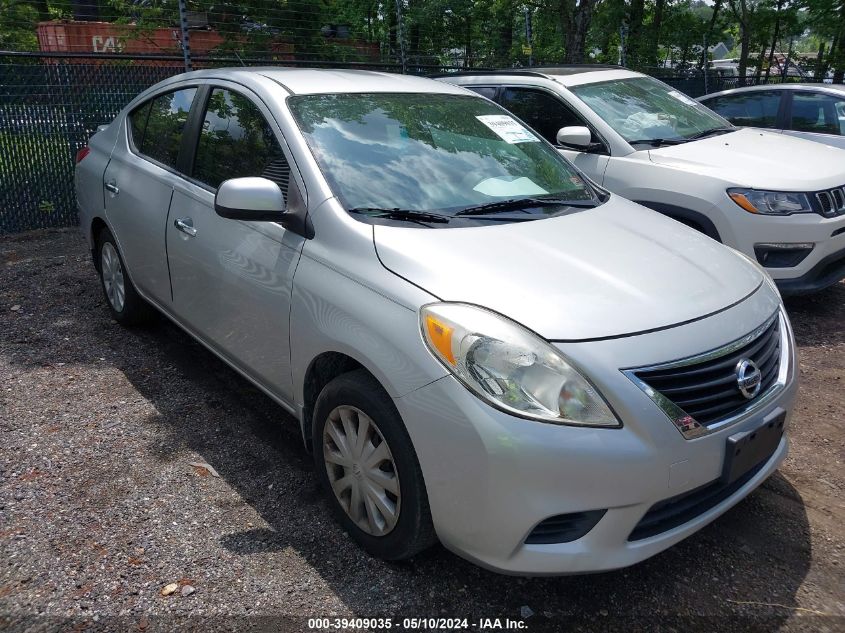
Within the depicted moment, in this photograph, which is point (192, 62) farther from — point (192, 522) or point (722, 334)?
point (722, 334)

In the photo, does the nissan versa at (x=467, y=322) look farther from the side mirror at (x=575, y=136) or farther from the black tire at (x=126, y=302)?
the side mirror at (x=575, y=136)

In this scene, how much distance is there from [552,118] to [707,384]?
415 cm

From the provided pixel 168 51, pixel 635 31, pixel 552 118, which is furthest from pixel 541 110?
pixel 635 31

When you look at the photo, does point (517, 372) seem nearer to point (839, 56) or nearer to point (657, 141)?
point (657, 141)

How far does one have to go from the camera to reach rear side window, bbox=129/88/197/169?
4121mm

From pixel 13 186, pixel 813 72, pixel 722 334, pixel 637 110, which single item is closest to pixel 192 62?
pixel 13 186

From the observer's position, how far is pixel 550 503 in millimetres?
2205

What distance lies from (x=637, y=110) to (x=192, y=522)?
493cm

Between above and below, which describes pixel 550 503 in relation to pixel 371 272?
below

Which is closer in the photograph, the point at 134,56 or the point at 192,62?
the point at 134,56

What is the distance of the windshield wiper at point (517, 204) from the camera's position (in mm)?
3101

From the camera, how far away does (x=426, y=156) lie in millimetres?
3311

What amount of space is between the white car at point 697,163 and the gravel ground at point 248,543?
127 centimetres

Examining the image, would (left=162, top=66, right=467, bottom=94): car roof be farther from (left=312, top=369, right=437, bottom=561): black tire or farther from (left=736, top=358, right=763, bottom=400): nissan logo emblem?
(left=736, top=358, right=763, bottom=400): nissan logo emblem
